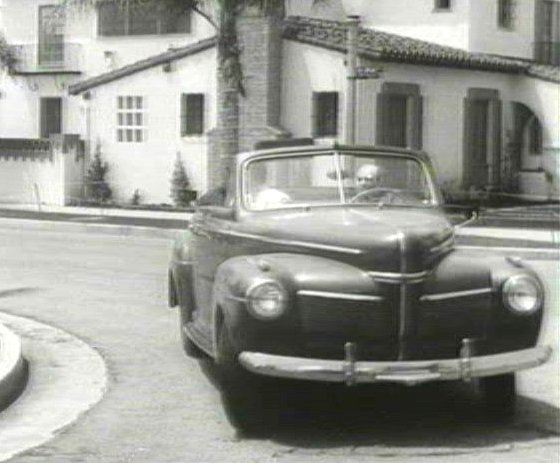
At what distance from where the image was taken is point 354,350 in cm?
790

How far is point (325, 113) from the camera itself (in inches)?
1273

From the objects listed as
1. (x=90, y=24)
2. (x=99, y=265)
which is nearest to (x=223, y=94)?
(x=99, y=265)

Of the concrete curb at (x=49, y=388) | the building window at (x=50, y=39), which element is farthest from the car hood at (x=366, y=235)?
the building window at (x=50, y=39)

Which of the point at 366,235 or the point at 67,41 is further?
the point at 67,41

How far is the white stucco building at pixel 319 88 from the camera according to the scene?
32.3 metres

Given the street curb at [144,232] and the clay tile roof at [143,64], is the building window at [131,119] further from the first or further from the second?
the street curb at [144,232]

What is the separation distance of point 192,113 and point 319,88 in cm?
391

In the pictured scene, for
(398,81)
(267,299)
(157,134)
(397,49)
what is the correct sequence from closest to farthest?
(267,299)
(397,49)
(398,81)
(157,134)

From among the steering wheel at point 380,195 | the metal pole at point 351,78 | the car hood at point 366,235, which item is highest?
the metal pole at point 351,78

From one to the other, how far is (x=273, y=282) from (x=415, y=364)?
2.98ft

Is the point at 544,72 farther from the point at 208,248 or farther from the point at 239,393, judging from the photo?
the point at 239,393

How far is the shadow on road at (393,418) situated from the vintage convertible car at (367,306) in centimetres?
25

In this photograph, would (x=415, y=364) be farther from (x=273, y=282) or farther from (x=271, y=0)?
(x=271, y=0)

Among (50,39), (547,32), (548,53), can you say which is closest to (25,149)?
(50,39)
